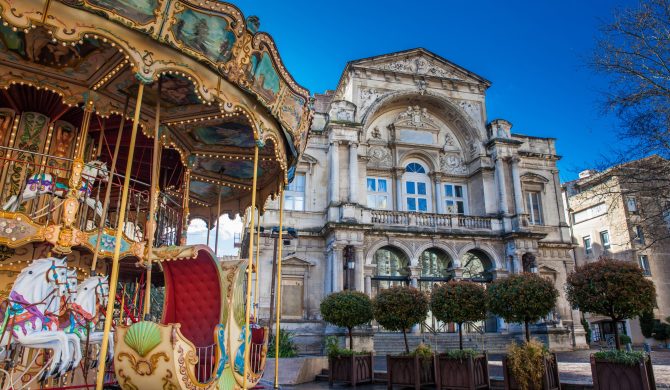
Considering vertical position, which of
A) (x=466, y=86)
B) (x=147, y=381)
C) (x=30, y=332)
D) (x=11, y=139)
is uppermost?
(x=466, y=86)

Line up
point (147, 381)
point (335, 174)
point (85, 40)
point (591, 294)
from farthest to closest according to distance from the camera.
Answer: point (335, 174) < point (591, 294) < point (85, 40) < point (147, 381)

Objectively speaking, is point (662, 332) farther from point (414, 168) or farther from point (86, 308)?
point (86, 308)

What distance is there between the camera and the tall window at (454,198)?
24422 millimetres

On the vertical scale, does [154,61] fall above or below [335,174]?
below

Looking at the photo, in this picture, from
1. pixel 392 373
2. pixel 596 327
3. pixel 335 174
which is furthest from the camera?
pixel 596 327

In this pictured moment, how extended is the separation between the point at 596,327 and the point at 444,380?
25.5 meters

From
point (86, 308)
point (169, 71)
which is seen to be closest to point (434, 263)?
point (86, 308)

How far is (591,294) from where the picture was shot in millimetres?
9422

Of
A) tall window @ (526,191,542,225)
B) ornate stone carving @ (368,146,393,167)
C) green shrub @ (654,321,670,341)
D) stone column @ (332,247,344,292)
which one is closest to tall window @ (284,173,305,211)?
stone column @ (332,247,344,292)

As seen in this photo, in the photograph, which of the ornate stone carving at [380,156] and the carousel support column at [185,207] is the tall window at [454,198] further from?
→ the carousel support column at [185,207]

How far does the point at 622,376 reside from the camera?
8.28m

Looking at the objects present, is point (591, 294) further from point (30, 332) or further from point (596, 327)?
point (596, 327)

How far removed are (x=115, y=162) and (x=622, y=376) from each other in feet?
33.7

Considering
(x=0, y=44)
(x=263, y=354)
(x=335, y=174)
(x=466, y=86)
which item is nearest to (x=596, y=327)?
(x=466, y=86)
